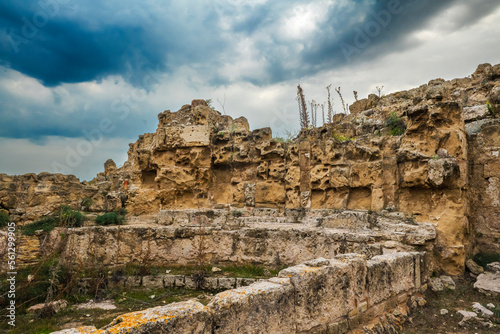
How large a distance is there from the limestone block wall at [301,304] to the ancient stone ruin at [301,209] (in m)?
0.01

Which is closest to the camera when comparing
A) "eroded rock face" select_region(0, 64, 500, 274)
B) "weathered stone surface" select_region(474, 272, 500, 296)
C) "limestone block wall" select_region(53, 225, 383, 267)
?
"weathered stone surface" select_region(474, 272, 500, 296)

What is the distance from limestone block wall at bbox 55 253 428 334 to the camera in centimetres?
217

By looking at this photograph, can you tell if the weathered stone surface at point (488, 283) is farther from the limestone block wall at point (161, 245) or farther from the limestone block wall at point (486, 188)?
→ the limestone block wall at point (161, 245)

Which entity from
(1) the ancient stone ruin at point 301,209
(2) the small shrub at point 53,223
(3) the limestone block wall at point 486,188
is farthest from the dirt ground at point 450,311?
(2) the small shrub at point 53,223

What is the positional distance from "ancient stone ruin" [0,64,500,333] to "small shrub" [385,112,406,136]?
0.09 meters

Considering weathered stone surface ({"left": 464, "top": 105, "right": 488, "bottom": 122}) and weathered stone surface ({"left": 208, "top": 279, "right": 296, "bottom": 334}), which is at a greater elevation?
weathered stone surface ({"left": 464, "top": 105, "right": 488, "bottom": 122})

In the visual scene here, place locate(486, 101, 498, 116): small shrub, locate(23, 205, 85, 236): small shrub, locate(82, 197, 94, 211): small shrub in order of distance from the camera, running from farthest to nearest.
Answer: locate(82, 197, 94, 211): small shrub < locate(23, 205, 85, 236): small shrub < locate(486, 101, 498, 116): small shrub

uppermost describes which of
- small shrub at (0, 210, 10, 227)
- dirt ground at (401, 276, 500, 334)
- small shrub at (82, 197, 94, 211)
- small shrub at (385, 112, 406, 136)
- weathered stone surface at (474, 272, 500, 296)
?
small shrub at (385, 112, 406, 136)

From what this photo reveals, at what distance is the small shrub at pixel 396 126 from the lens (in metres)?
7.37

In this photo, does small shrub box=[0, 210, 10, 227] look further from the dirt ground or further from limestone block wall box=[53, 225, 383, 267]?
the dirt ground

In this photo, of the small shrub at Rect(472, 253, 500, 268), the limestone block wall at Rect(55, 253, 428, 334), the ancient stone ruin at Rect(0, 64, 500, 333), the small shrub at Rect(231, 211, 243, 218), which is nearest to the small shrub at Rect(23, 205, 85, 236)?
the ancient stone ruin at Rect(0, 64, 500, 333)

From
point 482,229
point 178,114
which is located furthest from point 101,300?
point 482,229

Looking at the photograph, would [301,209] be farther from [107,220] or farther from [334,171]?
[107,220]

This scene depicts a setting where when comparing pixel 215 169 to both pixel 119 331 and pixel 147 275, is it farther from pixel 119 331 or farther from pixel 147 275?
pixel 119 331
